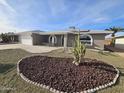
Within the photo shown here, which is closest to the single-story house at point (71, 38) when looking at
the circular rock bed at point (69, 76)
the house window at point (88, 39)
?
the house window at point (88, 39)

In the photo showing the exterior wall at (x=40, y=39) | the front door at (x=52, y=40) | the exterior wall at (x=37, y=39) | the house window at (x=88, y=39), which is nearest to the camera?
the house window at (x=88, y=39)

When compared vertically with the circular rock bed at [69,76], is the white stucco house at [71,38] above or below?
above

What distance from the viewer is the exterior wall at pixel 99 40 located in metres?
18.8

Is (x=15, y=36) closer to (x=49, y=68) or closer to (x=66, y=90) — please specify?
(x=49, y=68)

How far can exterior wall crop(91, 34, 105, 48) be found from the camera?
18.8 meters

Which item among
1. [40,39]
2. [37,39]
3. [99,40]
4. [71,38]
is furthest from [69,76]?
[40,39]

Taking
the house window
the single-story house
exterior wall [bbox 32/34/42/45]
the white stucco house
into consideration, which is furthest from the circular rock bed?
exterior wall [bbox 32/34/42/45]

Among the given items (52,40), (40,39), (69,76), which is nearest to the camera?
(69,76)

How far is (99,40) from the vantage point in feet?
62.2

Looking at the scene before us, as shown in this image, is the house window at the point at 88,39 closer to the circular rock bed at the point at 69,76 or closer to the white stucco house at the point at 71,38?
the white stucco house at the point at 71,38

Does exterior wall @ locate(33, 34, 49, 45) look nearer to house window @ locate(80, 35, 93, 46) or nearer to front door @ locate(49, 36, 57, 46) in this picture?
front door @ locate(49, 36, 57, 46)

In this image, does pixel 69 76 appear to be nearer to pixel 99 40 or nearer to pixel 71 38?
pixel 99 40

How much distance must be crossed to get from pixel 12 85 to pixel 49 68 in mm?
2490

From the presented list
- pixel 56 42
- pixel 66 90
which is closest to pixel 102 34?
pixel 56 42
